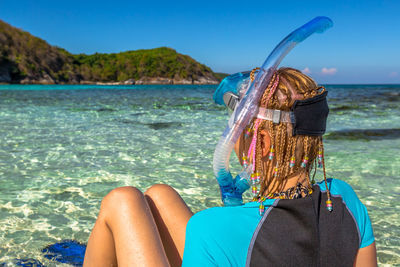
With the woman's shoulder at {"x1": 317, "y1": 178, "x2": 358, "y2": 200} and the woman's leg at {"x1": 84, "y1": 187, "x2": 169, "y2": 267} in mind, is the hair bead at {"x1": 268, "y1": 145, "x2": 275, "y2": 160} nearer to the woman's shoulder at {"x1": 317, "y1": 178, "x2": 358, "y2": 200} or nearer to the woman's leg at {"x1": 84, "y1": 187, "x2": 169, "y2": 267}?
→ the woman's shoulder at {"x1": 317, "y1": 178, "x2": 358, "y2": 200}

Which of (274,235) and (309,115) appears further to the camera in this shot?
(309,115)

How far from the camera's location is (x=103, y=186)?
4527 millimetres

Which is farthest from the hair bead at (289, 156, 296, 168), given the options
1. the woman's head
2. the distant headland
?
the distant headland

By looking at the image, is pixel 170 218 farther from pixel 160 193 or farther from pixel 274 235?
pixel 274 235

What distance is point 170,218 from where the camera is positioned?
6.75ft

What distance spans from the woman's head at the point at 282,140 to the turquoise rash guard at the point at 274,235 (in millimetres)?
182

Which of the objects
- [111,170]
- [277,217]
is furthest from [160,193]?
[111,170]

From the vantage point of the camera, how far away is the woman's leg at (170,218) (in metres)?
1.99

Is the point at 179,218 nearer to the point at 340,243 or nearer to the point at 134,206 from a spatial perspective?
the point at 134,206

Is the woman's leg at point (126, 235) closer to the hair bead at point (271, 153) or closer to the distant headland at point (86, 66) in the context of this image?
the hair bead at point (271, 153)

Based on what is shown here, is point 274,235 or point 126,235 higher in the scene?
point 274,235

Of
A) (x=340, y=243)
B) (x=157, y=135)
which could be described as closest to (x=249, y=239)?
(x=340, y=243)

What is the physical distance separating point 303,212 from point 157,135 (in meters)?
7.18

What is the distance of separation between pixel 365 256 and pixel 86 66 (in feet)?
428
